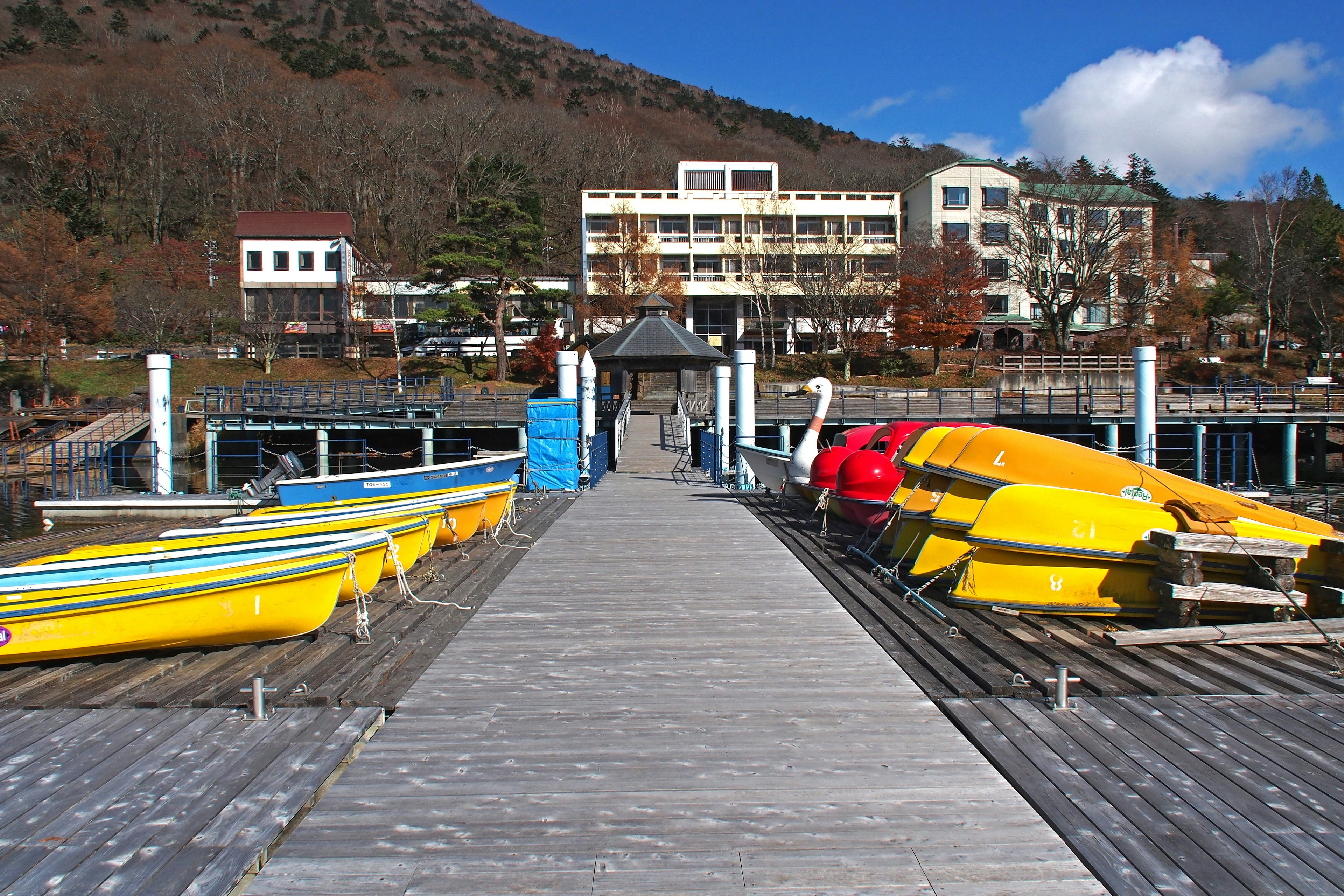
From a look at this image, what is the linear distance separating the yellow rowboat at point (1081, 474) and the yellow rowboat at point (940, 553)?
0.72 metres

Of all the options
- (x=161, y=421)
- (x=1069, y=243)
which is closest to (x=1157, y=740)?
(x=161, y=421)

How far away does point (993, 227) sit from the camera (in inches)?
2151

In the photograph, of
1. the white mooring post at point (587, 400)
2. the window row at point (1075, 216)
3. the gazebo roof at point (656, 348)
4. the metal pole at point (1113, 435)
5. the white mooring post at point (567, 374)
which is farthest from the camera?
the window row at point (1075, 216)

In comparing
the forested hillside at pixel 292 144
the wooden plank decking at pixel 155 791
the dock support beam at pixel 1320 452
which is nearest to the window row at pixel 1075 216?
the dock support beam at pixel 1320 452

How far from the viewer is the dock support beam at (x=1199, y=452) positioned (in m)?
24.6

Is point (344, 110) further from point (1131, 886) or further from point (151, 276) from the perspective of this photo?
point (1131, 886)

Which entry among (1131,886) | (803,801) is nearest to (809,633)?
(803,801)

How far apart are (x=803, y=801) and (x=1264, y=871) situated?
192cm

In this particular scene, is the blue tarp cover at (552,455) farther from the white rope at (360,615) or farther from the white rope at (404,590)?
the white rope at (360,615)

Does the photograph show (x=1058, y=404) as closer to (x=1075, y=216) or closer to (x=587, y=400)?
(x=1075, y=216)

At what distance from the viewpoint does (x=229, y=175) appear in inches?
2574

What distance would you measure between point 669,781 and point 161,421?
1722cm

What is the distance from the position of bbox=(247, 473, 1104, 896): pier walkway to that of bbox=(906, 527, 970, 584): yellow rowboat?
3.72 ft

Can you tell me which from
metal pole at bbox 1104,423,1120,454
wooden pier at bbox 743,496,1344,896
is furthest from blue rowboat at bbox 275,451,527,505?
metal pole at bbox 1104,423,1120,454
